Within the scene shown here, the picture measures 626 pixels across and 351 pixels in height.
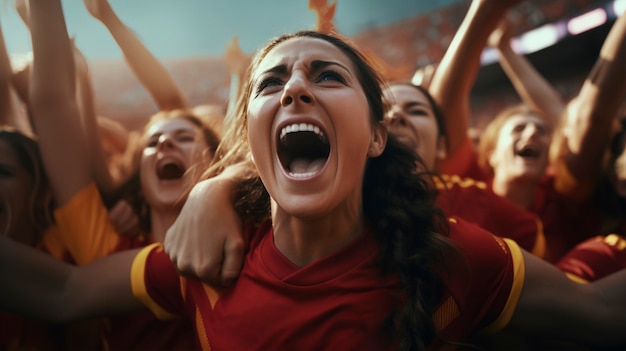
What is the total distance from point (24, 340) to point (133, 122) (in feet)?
24.9

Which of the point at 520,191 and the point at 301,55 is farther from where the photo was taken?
the point at 520,191

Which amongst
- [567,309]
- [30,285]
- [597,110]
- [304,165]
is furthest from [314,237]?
[597,110]

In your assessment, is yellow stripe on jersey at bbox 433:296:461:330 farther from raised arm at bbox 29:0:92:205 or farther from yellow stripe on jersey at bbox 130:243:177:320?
raised arm at bbox 29:0:92:205

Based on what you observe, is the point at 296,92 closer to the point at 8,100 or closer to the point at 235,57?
the point at 235,57

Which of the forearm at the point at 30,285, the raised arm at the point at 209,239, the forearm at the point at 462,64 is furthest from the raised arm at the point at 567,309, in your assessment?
the forearm at the point at 30,285

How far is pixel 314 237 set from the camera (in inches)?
39.0

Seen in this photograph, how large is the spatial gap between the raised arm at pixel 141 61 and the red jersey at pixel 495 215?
0.96 meters

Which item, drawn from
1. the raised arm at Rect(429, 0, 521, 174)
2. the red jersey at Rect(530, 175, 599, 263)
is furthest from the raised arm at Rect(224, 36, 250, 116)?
the red jersey at Rect(530, 175, 599, 263)

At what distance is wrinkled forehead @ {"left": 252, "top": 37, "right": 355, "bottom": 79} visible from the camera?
97 centimetres

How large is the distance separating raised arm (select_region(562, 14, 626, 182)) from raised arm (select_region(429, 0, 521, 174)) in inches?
12.5

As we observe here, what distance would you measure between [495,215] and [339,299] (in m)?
A: 0.75

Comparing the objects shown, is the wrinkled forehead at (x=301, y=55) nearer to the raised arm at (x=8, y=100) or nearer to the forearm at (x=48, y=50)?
the forearm at (x=48, y=50)

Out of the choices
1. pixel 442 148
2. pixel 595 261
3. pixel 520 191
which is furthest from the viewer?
pixel 520 191

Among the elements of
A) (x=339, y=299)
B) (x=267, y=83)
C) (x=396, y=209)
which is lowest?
(x=339, y=299)
